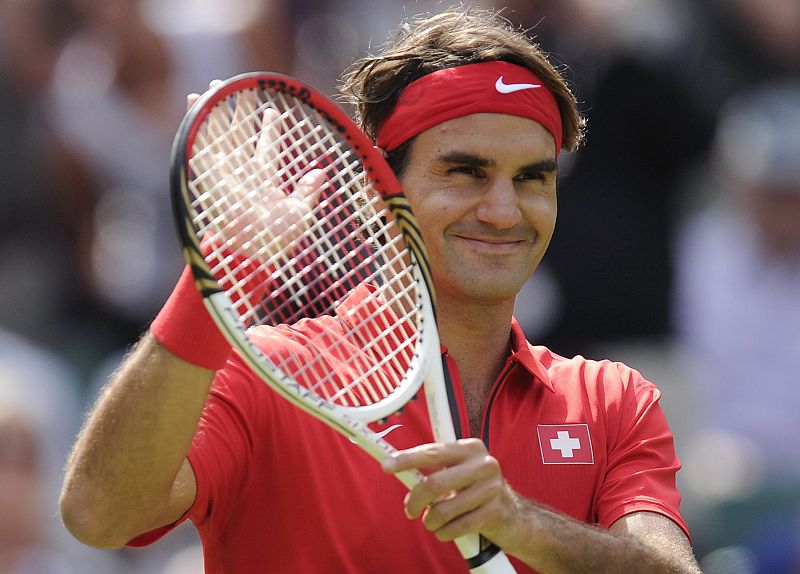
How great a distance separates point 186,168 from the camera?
2.57m

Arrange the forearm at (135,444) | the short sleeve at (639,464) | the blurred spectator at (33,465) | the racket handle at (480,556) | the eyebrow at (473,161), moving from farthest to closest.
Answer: the blurred spectator at (33,465) < the eyebrow at (473,161) < the short sleeve at (639,464) < the racket handle at (480,556) < the forearm at (135,444)

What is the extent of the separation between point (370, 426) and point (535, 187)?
0.72 metres

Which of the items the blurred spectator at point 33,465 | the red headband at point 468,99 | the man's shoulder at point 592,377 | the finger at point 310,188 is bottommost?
the blurred spectator at point 33,465

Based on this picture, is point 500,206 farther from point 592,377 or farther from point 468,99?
point 592,377

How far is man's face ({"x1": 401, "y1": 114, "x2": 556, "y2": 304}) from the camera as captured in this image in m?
3.31

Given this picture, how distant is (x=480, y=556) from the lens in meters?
2.77

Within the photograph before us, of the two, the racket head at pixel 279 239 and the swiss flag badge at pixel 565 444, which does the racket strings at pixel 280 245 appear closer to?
the racket head at pixel 279 239

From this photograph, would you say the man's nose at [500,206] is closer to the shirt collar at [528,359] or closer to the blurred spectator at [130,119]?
the shirt collar at [528,359]

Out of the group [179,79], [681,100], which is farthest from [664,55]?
[179,79]

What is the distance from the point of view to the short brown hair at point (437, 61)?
3.48 m

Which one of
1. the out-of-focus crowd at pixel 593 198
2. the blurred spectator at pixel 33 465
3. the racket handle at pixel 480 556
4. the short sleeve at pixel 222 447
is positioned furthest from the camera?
the out-of-focus crowd at pixel 593 198

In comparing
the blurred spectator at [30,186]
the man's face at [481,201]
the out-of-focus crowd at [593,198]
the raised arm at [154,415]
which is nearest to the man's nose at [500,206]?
the man's face at [481,201]

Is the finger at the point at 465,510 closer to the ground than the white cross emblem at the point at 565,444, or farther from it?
farther from it

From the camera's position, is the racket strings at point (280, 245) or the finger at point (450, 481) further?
the racket strings at point (280, 245)
